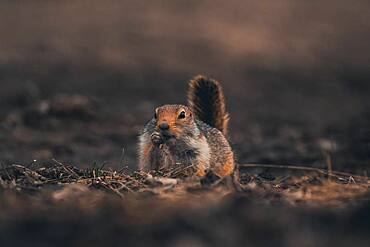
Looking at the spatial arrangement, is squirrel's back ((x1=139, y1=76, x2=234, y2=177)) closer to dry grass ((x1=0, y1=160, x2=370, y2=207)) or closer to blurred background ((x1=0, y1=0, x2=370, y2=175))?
dry grass ((x1=0, y1=160, x2=370, y2=207))

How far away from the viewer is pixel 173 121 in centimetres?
645

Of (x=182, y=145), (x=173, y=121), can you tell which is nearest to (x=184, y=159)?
(x=182, y=145)

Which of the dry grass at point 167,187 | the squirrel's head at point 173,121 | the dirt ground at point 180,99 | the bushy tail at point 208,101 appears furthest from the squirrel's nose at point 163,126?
the dirt ground at point 180,99

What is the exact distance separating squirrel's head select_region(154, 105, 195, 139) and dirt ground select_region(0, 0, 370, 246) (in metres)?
1.40

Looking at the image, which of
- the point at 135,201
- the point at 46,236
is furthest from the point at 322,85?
the point at 46,236

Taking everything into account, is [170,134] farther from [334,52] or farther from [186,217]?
[334,52]

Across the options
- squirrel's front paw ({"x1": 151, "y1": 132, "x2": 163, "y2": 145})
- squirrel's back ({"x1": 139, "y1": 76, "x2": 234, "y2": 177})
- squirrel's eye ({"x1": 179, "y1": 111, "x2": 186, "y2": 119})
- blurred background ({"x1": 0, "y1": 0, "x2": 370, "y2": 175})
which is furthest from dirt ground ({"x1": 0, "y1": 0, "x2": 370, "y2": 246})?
squirrel's eye ({"x1": 179, "y1": 111, "x2": 186, "y2": 119})

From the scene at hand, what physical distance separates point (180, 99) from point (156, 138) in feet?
22.6

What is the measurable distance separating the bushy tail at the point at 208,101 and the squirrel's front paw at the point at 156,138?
43.8 inches

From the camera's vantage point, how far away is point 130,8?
20125 mm

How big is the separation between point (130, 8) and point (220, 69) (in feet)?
16.5

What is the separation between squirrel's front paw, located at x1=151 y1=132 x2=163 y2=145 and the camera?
20.5 feet

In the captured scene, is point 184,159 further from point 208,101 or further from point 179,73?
point 179,73

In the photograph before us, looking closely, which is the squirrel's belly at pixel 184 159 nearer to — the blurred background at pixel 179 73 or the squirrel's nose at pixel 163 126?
the squirrel's nose at pixel 163 126
